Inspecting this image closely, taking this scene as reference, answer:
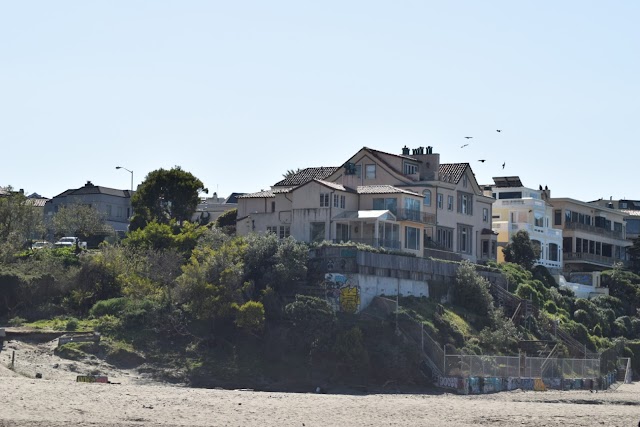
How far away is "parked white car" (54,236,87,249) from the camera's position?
95.5m

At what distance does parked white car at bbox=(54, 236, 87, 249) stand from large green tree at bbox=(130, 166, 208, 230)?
13.2ft

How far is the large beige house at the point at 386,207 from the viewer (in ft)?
277

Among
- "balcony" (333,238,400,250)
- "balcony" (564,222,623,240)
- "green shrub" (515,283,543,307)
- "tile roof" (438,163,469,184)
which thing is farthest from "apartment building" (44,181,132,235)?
"green shrub" (515,283,543,307)

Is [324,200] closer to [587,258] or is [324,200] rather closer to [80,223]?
[80,223]

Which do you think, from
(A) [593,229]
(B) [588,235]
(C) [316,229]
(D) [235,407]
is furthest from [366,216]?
(A) [593,229]

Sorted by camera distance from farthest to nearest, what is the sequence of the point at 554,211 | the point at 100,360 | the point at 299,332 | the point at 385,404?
the point at 554,211 → the point at 299,332 → the point at 100,360 → the point at 385,404

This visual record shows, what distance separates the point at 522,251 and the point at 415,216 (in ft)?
56.0

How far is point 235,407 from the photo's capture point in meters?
53.0

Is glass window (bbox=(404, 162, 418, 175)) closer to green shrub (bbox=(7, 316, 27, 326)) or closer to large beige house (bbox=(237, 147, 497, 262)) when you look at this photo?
large beige house (bbox=(237, 147, 497, 262))

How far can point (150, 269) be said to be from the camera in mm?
77875

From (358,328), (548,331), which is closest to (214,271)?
(358,328)

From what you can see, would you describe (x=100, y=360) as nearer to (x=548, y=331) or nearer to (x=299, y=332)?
(x=299, y=332)

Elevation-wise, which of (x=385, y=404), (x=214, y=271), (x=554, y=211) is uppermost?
(x=554, y=211)

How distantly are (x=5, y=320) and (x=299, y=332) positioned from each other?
632 inches
